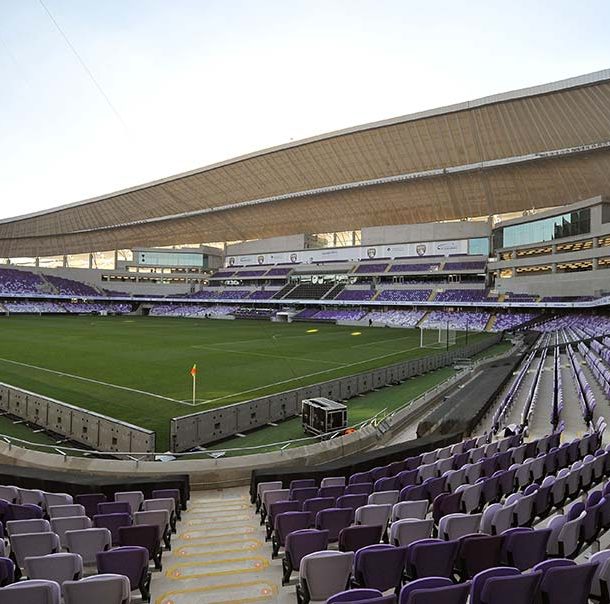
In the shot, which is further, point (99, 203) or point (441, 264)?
point (99, 203)

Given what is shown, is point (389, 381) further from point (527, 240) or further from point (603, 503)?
point (527, 240)

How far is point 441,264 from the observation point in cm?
7981

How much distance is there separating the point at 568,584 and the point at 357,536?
2.19 meters

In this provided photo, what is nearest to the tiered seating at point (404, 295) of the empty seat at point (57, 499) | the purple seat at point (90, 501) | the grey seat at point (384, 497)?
the grey seat at point (384, 497)

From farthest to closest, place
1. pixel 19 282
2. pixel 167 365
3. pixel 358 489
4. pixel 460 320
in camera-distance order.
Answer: pixel 19 282 → pixel 460 320 → pixel 167 365 → pixel 358 489

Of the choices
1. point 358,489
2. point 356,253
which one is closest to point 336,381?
point 358,489

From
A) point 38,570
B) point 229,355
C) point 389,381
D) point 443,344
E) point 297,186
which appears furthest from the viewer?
point 297,186

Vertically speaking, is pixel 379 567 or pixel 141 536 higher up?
pixel 379 567

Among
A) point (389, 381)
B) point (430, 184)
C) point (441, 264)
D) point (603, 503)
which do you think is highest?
point (430, 184)

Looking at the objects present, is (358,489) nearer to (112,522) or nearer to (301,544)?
(301,544)

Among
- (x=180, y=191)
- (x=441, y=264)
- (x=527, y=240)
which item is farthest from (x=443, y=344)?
(x=180, y=191)

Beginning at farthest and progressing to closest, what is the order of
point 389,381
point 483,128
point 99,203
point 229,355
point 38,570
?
1. point 99,203
2. point 483,128
3. point 229,355
4. point 389,381
5. point 38,570

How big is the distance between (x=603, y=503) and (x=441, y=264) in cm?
7738

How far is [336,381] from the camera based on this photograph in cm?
2038
